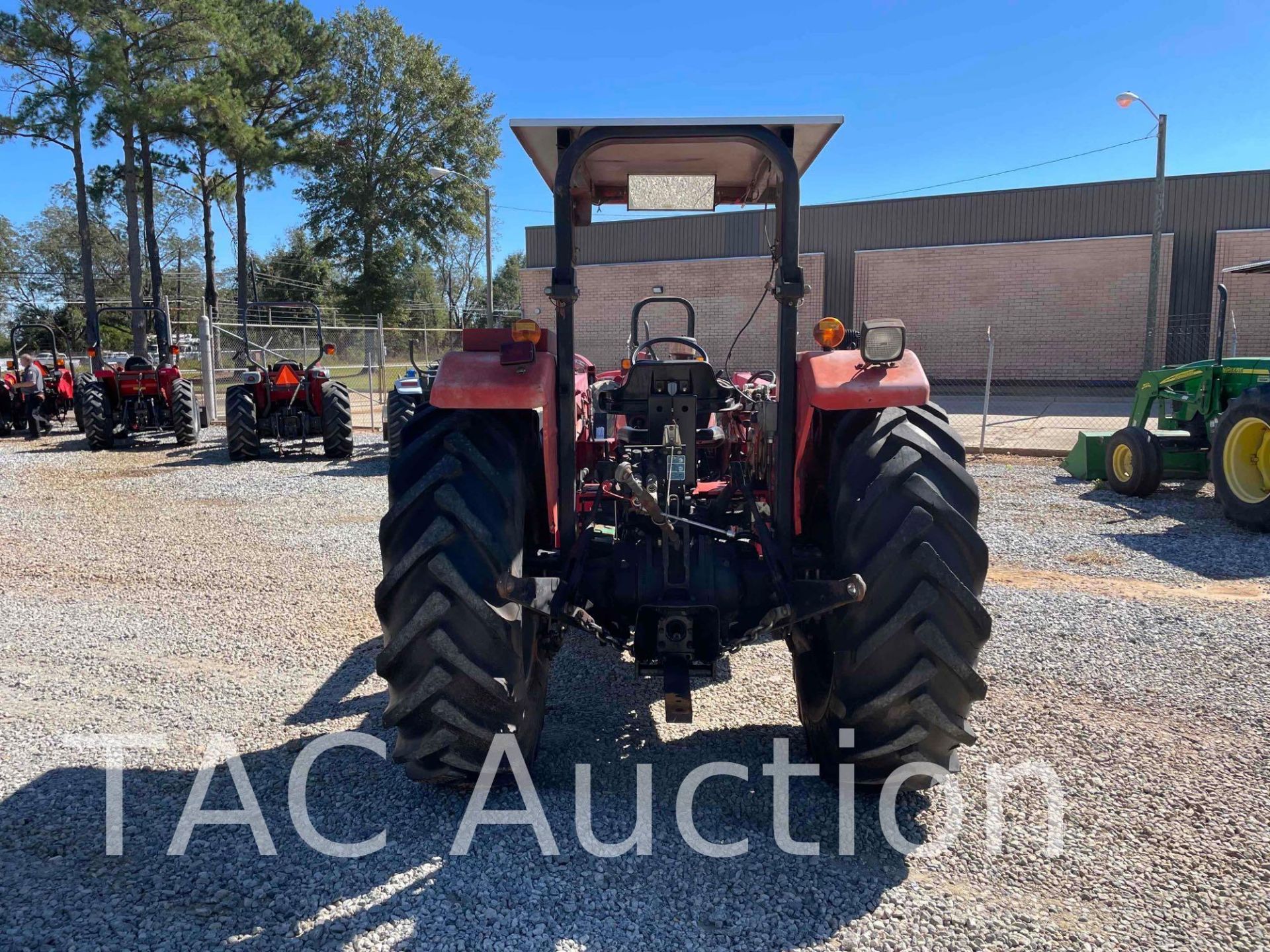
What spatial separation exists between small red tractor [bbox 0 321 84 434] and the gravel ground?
1265 centimetres

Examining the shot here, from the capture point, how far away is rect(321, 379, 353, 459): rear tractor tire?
13.0m

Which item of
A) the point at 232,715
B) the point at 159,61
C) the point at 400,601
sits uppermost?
the point at 159,61

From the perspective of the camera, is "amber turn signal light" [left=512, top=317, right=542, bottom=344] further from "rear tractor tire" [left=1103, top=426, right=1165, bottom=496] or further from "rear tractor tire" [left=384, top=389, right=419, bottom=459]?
"rear tractor tire" [left=384, top=389, right=419, bottom=459]

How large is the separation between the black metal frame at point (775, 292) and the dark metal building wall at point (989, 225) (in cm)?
1771

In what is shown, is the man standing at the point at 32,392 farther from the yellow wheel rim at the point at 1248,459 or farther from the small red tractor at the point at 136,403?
the yellow wheel rim at the point at 1248,459

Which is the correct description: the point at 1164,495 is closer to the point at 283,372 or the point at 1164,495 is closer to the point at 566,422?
the point at 566,422

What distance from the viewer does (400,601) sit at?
115 inches

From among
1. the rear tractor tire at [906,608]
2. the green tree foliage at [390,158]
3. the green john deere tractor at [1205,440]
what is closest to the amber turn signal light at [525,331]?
the rear tractor tire at [906,608]

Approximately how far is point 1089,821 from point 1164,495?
7582mm

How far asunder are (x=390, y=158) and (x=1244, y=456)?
36.9 meters

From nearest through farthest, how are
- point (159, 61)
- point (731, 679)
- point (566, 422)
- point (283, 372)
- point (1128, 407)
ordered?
point (566, 422)
point (731, 679)
point (283, 372)
point (1128, 407)
point (159, 61)

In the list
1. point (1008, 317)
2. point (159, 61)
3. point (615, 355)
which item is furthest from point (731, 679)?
point (159, 61)

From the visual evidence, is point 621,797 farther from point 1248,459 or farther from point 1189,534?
point 1248,459

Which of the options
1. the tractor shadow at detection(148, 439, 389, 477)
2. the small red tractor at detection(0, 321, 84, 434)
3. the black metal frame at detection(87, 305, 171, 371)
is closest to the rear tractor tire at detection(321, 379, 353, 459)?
the tractor shadow at detection(148, 439, 389, 477)
